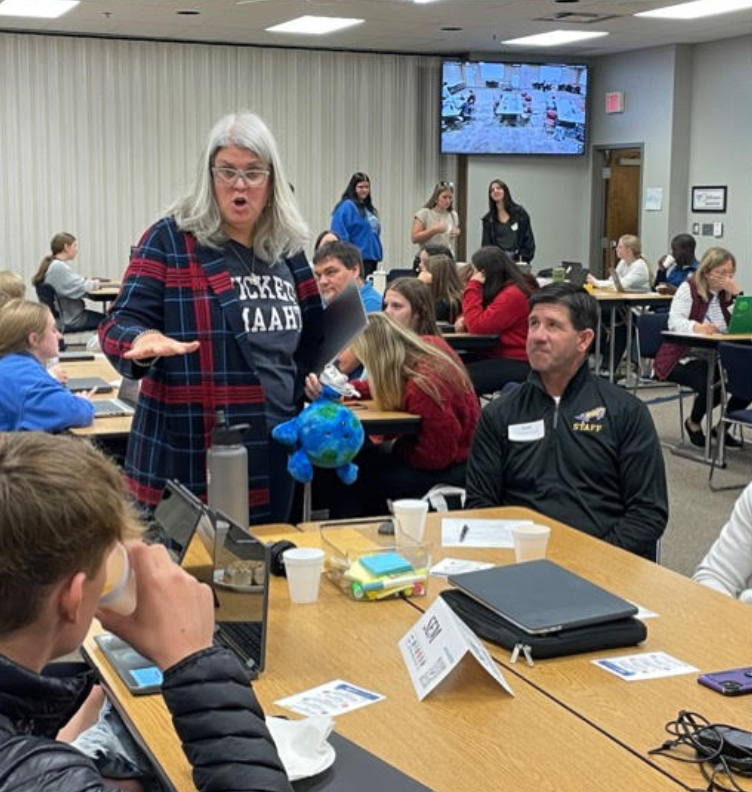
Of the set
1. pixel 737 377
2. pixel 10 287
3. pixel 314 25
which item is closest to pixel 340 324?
pixel 10 287

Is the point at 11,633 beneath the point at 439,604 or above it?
above

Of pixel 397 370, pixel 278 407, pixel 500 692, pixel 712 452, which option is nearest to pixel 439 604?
pixel 500 692

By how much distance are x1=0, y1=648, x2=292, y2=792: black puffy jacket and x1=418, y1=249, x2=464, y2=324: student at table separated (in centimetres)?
645

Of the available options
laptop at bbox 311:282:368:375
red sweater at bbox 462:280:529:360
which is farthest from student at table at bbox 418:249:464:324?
laptop at bbox 311:282:368:375

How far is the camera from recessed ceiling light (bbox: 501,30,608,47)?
11797 mm

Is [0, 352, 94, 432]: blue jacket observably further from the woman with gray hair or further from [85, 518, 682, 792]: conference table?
[85, 518, 682, 792]: conference table

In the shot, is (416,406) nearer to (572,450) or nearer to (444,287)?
(572,450)

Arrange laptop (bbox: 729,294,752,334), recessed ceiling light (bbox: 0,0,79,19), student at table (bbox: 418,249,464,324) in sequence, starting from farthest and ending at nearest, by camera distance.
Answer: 1. recessed ceiling light (bbox: 0,0,79,19)
2. student at table (bbox: 418,249,464,324)
3. laptop (bbox: 729,294,752,334)

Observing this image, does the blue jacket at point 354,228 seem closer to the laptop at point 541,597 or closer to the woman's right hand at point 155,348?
the woman's right hand at point 155,348

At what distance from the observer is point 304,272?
319cm

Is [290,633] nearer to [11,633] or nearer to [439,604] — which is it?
[439,604]

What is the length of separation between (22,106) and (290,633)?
10.8 meters

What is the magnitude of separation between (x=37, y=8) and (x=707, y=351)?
6.72 metres

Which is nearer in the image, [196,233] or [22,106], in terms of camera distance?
[196,233]
